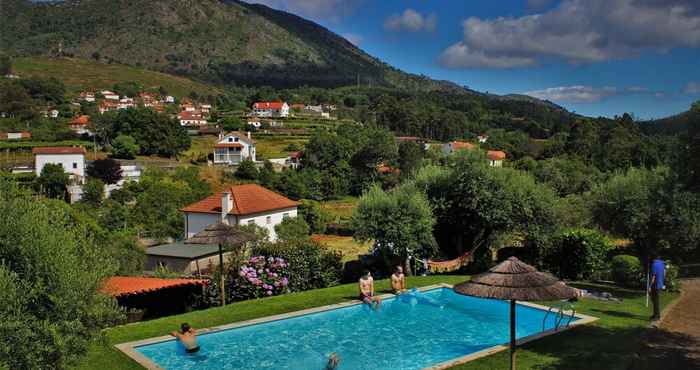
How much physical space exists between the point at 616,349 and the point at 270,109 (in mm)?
116922

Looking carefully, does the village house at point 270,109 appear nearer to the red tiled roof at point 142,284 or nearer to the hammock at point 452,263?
the hammock at point 452,263

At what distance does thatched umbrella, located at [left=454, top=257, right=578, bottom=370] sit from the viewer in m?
7.82

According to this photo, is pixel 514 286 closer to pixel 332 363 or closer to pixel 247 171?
pixel 332 363

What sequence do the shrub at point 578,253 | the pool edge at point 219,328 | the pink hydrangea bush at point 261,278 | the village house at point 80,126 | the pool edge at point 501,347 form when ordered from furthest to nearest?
the village house at point 80,126, the shrub at point 578,253, the pink hydrangea bush at point 261,278, the pool edge at point 219,328, the pool edge at point 501,347

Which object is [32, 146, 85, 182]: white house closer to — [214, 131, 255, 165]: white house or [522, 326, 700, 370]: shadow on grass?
[214, 131, 255, 165]: white house

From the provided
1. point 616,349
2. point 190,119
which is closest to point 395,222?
point 616,349

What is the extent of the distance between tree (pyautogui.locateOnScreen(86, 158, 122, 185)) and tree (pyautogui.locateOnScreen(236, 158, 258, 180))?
544 inches

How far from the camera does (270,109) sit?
12381cm

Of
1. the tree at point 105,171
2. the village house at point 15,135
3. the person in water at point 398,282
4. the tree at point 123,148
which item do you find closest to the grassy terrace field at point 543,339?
the person in water at point 398,282

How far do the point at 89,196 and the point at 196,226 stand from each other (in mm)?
22075

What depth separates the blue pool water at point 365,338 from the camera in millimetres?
12359

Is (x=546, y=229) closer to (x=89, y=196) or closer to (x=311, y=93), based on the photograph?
(x=89, y=196)

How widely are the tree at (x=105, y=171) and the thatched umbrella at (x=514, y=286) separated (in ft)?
186

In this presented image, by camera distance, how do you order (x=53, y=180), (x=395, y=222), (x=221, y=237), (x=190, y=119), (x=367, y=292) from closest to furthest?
(x=221, y=237) → (x=367, y=292) → (x=395, y=222) → (x=53, y=180) → (x=190, y=119)
